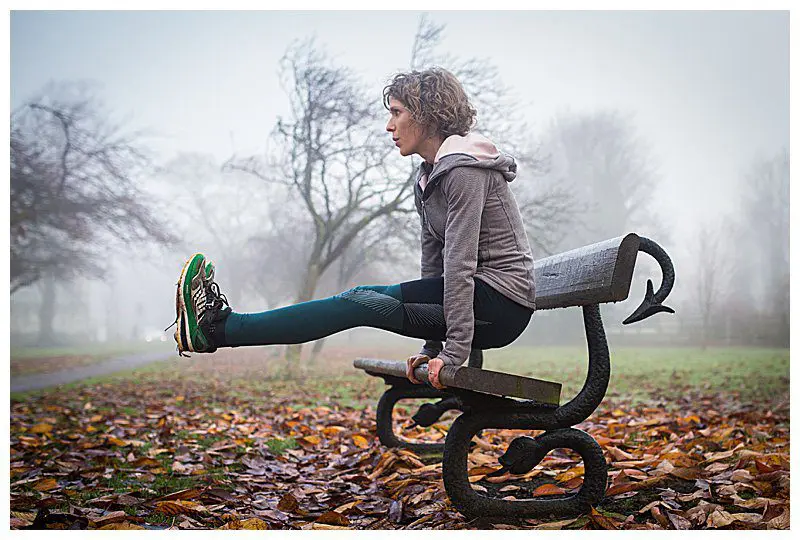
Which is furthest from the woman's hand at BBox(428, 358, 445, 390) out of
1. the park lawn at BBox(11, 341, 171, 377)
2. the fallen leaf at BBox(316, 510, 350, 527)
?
the park lawn at BBox(11, 341, 171, 377)

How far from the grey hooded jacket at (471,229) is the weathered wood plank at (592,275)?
16 centimetres

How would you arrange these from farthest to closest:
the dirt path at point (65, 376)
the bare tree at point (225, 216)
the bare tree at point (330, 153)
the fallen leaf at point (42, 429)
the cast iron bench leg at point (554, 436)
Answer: the bare tree at point (225, 216) < the bare tree at point (330, 153) < the dirt path at point (65, 376) < the fallen leaf at point (42, 429) < the cast iron bench leg at point (554, 436)


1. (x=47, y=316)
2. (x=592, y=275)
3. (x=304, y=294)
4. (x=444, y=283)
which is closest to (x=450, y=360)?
(x=444, y=283)

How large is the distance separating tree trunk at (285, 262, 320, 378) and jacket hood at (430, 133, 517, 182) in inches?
232

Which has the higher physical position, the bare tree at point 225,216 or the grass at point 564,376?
the bare tree at point 225,216

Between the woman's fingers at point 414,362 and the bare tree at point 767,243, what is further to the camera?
the bare tree at point 767,243

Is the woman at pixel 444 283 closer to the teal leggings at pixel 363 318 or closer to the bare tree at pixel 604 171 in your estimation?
the teal leggings at pixel 363 318

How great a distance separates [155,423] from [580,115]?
27.8 feet

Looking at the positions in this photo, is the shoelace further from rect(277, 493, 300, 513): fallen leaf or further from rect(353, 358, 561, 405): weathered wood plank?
rect(277, 493, 300, 513): fallen leaf

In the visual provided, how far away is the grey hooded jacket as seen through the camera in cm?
176

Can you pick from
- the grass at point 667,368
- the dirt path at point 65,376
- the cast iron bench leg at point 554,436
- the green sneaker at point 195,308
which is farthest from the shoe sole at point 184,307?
the dirt path at point 65,376

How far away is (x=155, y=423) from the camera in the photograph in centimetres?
400

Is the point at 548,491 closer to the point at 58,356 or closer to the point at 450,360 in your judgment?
the point at 450,360

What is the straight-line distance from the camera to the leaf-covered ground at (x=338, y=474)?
6.32 ft
